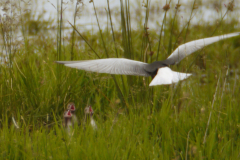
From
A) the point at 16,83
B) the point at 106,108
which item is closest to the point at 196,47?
the point at 106,108

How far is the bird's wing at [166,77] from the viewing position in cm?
191

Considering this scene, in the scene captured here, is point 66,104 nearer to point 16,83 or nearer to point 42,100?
point 42,100

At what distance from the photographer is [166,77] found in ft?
6.51

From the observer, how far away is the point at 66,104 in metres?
2.62

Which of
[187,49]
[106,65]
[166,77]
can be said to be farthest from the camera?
[187,49]

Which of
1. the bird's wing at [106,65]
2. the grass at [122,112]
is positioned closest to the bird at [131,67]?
the bird's wing at [106,65]

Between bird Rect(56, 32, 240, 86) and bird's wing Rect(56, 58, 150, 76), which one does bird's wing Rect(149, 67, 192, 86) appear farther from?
bird's wing Rect(56, 58, 150, 76)

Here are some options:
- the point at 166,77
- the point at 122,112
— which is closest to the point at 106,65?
the point at 166,77

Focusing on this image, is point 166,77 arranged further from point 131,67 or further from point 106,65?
point 106,65

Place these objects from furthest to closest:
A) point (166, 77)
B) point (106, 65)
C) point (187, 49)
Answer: point (187, 49)
point (106, 65)
point (166, 77)

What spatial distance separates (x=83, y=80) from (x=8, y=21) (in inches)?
34.2

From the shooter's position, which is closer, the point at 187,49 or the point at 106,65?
the point at 106,65

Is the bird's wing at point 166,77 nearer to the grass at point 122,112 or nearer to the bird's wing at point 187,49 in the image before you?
the grass at point 122,112

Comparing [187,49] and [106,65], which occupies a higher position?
[187,49]
